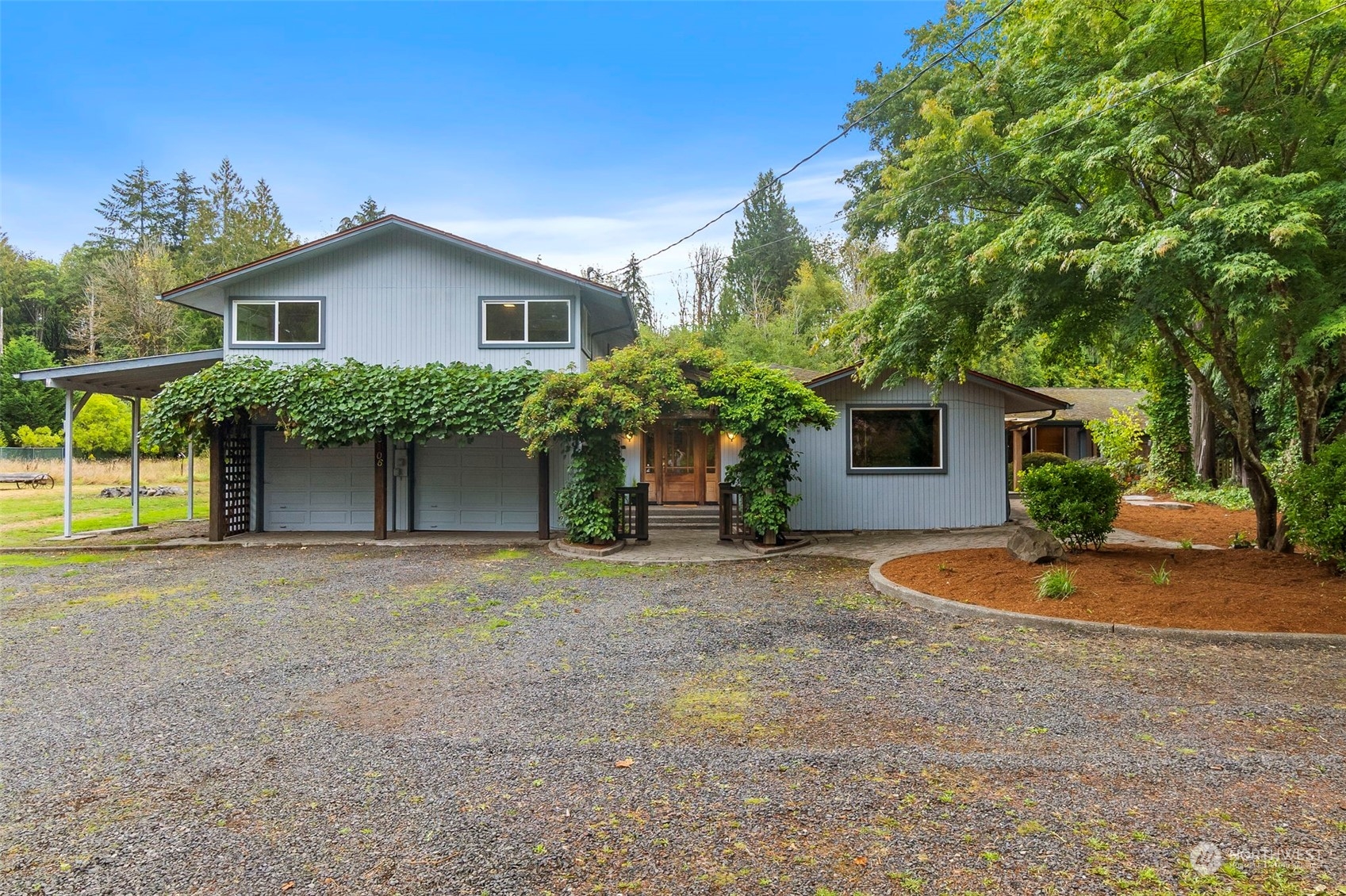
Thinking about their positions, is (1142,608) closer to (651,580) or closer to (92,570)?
(651,580)

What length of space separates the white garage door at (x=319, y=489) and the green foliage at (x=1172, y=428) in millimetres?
19333

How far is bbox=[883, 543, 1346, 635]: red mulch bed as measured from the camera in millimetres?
5707

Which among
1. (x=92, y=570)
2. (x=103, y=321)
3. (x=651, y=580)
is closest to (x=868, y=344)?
(x=651, y=580)

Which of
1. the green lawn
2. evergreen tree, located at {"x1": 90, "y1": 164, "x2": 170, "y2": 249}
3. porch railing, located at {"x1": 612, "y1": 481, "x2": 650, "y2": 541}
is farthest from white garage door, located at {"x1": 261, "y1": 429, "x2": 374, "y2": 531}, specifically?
evergreen tree, located at {"x1": 90, "y1": 164, "x2": 170, "y2": 249}

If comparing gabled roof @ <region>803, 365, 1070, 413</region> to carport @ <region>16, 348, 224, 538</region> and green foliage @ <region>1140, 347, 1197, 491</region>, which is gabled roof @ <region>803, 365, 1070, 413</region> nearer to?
green foliage @ <region>1140, 347, 1197, 491</region>

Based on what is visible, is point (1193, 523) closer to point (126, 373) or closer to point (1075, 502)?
point (1075, 502)

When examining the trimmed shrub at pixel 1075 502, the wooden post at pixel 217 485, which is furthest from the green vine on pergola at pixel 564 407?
the trimmed shrub at pixel 1075 502

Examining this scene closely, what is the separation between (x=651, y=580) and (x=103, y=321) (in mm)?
39007

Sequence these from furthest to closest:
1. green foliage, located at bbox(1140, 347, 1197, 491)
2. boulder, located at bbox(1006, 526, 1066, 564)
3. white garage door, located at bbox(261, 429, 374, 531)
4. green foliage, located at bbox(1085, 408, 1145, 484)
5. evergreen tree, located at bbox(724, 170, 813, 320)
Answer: evergreen tree, located at bbox(724, 170, 813, 320) → green foliage, located at bbox(1085, 408, 1145, 484) → green foliage, located at bbox(1140, 347, 1197, 491) → white garage door, located at bbox(261, 429, 374, 531) → boulder, located at bbox(1006, 526, 1066, 564)

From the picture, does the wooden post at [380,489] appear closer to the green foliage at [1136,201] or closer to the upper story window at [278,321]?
the upper story window at [278,321]

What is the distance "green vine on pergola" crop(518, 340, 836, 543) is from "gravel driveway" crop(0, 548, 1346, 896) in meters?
4.40

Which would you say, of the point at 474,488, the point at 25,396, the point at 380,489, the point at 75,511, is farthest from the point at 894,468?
the point at 25,396

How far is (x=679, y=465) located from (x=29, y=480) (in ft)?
73.5

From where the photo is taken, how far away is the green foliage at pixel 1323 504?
6238mm
